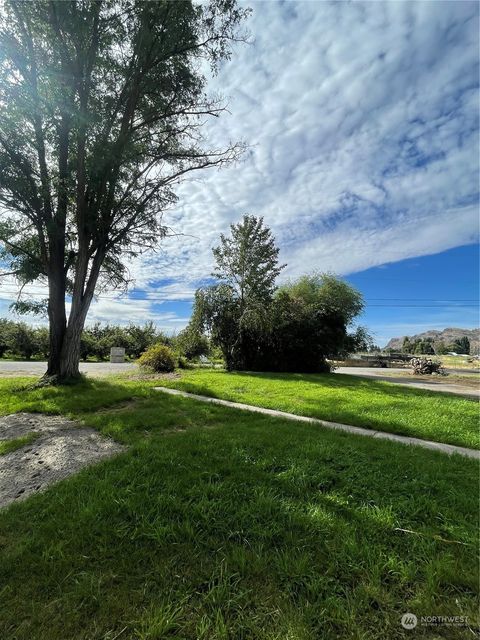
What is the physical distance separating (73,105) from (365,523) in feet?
31.9

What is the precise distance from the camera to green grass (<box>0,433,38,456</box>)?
3.32 metres

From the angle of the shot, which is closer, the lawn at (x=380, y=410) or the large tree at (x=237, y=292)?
the lawn at (x=380, y=410)

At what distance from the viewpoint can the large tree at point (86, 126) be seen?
6.94 metres

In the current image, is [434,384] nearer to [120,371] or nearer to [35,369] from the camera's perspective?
[120,371]

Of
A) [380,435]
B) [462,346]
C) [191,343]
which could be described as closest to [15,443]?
[380,435]

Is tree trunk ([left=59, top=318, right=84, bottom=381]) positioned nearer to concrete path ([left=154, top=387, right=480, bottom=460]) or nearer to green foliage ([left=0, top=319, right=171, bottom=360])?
concrete path ([left=154, top=387, right=480, bottom=460])

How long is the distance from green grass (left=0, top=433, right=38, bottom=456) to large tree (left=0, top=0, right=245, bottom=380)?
15.8 feet

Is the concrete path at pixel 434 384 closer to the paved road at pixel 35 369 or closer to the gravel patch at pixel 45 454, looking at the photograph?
the gravel patch at pixel 45 454

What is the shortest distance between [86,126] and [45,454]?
7653mm

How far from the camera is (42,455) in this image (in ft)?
10.6

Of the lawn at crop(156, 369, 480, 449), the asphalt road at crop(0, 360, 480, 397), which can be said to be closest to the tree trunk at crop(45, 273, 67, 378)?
the asphalt road at crop(0, 360, 480, 397)

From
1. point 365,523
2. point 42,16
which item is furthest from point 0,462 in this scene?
point 42,16

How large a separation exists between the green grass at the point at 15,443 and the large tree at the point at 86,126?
4.82m

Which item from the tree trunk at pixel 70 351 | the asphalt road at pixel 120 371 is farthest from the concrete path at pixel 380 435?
the asphalt road at pixel 120 371
